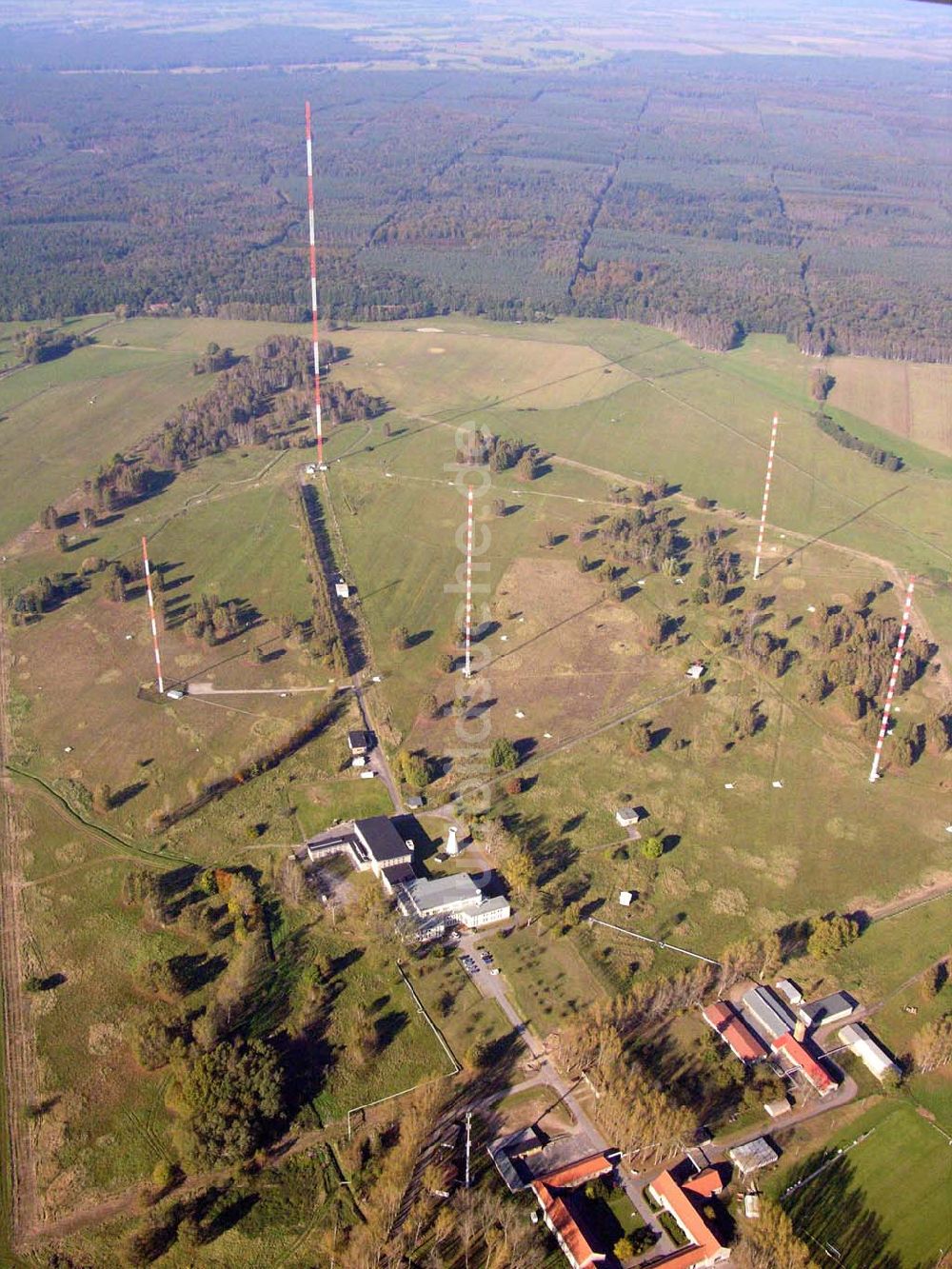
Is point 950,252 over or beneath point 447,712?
over

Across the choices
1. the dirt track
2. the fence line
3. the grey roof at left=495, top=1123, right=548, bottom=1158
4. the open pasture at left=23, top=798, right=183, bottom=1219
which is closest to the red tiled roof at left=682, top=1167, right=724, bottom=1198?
the grey roof at left=495, top=1123, right=548, bottom=1158

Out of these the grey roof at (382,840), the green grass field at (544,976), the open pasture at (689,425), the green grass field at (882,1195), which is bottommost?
the green grass field at (882,1195)

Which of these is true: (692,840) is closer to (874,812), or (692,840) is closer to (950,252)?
(874,812)

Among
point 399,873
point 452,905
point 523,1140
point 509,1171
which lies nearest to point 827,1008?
point 523,1140

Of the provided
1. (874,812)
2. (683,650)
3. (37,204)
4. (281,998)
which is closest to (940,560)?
(683,650)

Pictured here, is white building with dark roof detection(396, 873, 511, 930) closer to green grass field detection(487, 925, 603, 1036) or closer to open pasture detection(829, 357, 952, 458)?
green grass field detection(487, 925, 603, 1036)

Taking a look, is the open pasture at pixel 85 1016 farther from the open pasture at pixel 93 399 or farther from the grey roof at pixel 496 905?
the open pasture at pixel 93 399

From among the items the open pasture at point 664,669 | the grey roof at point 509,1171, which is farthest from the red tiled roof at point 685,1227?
the open pasture at point 664,669
